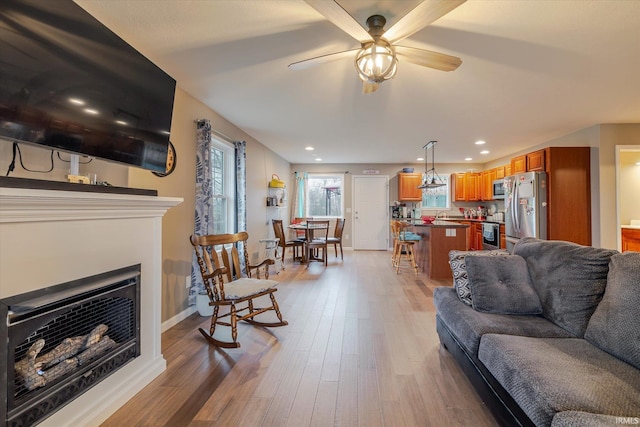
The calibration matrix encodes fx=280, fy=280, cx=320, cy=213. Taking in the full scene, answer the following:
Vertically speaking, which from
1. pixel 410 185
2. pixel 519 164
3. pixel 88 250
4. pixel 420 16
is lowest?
pixel 88 250

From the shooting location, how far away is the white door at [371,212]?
307 inches

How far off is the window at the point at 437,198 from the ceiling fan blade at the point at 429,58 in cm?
619

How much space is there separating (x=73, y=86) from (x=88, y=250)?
2.90 ft

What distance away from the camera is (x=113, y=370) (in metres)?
1.68

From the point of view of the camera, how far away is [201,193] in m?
3.15

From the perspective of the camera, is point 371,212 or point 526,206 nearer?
point 526,206

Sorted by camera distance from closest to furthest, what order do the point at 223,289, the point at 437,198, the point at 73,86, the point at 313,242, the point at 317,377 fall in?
the point at 73,86 → the point at 317,377 → the point at 223,289 → the point at 313,242 → the point at 437,198

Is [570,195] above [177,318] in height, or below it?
above

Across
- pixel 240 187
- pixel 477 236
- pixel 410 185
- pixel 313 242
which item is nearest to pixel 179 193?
pixel 240 187

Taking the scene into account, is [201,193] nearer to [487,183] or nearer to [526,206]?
[526,206]

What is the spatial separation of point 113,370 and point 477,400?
2.21 meters

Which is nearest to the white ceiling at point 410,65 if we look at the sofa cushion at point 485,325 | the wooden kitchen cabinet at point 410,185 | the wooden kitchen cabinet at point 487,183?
the sofa cushion at point 485,325

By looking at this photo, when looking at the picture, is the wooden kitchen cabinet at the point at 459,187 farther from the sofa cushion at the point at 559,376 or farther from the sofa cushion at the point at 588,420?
the sofa cushion at the point at 588,420

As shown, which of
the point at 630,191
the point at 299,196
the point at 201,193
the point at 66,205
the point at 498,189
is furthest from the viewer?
the point at 299,196
